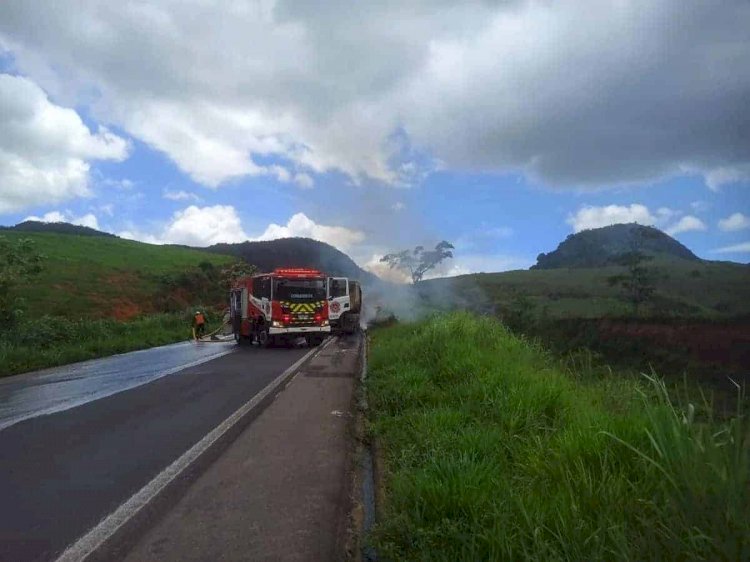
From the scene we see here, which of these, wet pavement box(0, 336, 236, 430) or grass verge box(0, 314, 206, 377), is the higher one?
grass verge box(0, 314, 206, 377)

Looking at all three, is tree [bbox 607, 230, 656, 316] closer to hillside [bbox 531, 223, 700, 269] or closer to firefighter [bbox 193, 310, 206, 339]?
hillside [bbox 531, 223, 700, 269]

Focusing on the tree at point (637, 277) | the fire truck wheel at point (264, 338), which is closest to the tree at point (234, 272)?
the fire truck wheel at point (264, 338)

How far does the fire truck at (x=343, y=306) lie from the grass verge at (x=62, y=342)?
8306 mm

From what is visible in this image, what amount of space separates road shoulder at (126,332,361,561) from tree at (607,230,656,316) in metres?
27.2

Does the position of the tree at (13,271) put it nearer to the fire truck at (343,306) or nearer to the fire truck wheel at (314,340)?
the fire truck wheel at (314,340)

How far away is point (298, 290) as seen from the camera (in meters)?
25.4

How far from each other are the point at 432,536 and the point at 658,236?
107 feet

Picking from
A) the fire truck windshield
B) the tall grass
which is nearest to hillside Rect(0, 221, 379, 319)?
the fire truck windshield

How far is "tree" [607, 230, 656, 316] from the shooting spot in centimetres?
3246

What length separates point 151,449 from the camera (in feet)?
23.1

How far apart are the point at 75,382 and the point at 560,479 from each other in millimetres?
12263

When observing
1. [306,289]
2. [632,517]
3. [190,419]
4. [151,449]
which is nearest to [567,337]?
[306,289]

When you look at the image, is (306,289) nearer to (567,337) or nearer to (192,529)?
(567,337)

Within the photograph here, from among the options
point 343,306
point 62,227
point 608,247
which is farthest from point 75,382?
point 62,227
